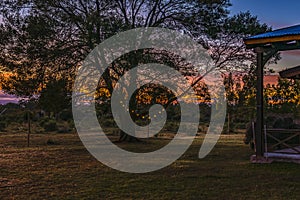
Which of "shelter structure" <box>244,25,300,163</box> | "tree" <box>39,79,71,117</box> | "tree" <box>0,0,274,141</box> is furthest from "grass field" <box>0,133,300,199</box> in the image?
"tree" <box>0,0,274,141</box>

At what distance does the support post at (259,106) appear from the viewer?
37.1 feet

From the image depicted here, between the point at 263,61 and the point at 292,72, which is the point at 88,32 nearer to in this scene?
the point at 263,61

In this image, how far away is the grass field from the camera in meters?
7.53

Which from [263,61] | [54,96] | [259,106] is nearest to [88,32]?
[54,96]

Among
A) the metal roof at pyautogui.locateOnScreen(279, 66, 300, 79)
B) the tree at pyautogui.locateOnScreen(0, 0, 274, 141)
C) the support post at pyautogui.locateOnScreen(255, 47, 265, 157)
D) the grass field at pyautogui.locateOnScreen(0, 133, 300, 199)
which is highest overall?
the tree at pyautogui.locateOnScreen(0, 0, 274, 141)

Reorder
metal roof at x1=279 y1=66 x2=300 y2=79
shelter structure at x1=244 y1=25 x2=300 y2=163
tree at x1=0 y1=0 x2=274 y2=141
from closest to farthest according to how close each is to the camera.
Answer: shelter structure at x1=244 y1=25 x2=300 y2=163
metal roof at x1=279 y1=66 x2=300 y2=79
tree at x1=0 y1=0 x2=274 y2=141

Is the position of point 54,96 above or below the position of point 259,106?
above

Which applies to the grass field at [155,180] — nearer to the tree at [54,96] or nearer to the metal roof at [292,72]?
the metal roof at [292,72]

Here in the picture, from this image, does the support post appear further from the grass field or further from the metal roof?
the metal roof

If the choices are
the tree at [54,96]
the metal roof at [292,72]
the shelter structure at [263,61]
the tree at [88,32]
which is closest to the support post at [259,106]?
the shelter structure at [263,61]

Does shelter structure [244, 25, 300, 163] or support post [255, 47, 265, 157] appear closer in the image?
shelter structure [244, 25, 300, 163]

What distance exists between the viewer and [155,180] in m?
9.02

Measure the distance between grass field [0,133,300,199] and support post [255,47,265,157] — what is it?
1.91 feet

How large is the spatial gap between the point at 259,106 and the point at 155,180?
4.10 meters
